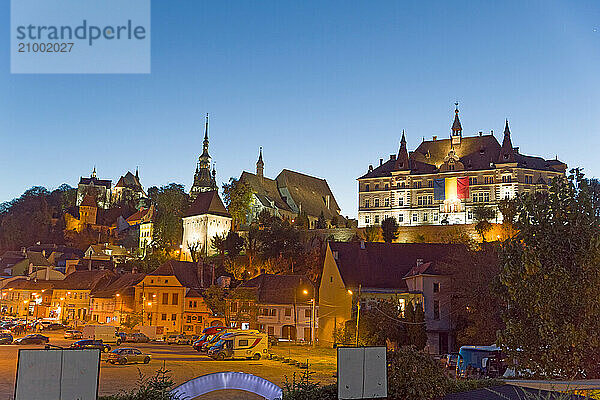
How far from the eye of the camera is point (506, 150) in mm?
107875

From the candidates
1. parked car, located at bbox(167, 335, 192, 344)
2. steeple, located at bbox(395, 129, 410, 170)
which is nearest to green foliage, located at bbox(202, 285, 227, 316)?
parked car, located at bbox(167, 335, 192, 344)

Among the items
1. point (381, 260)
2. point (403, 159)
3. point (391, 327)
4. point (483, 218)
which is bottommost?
point (391, 327)

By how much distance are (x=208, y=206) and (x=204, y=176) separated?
47769mm

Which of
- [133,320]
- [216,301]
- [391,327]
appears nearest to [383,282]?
[391,327]

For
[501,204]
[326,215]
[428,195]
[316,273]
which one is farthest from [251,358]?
[326,215]

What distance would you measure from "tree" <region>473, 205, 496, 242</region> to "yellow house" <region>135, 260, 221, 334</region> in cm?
3956

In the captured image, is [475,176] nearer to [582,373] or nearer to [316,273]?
[316,273]

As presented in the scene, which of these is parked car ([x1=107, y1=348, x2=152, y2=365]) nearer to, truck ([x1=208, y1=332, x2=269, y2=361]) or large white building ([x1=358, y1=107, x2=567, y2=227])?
truck ([x1=208, y1=332, x2=269, y2=361])

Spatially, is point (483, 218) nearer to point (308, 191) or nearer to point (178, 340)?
point (178, 340)

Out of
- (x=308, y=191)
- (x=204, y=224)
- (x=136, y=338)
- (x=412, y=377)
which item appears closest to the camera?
(x=412, y=377)

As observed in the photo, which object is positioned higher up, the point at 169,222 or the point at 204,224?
the point at 169,222

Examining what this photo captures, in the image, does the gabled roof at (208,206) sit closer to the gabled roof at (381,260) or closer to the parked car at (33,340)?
the gabled roof at (381,260)

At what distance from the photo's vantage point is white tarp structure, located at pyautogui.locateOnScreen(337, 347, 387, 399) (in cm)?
1831

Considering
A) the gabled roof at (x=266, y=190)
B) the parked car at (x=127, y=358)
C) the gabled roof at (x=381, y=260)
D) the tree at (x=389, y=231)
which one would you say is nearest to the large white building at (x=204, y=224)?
the gabled roof at (x=266, y=190)
